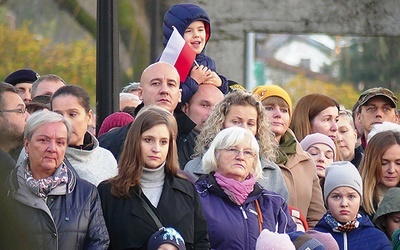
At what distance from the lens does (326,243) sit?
5188mm

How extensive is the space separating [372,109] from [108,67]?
9.09ft

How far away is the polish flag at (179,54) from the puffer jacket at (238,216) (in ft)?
3.72

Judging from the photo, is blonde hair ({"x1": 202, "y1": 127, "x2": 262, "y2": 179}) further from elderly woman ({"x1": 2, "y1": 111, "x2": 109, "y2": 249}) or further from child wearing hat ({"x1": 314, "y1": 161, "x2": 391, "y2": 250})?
elderly woman ({"x1": 2, "y1": 111, "x2": 109, "y2": 249})

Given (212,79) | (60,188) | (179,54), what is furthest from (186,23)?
(60,188)

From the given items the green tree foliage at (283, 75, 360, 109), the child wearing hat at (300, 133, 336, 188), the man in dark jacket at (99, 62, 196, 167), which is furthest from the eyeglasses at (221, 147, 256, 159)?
the green tree foliage at (283, 75, 360, 109)

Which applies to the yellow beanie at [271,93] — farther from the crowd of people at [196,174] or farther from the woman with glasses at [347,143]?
the woman with glasses at [347,143]

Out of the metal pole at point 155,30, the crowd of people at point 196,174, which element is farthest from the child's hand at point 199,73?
the metal pole at point 155,30

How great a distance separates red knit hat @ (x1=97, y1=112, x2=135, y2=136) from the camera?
237 inches

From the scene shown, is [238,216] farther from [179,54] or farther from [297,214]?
[179,54]

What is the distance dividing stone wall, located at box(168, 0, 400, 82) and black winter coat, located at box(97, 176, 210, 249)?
558 cm

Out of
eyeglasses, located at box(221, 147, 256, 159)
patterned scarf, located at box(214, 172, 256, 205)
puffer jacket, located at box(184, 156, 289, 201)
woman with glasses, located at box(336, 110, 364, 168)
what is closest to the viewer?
patterned scarf, located at box(214, 172, 256, 205)

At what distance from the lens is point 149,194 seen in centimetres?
471

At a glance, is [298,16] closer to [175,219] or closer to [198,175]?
[198,175]

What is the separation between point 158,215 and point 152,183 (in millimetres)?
208
